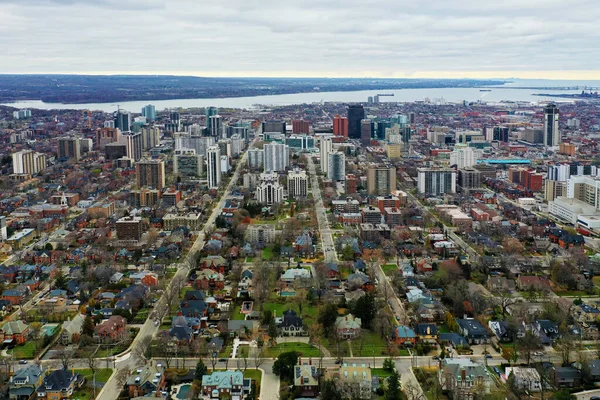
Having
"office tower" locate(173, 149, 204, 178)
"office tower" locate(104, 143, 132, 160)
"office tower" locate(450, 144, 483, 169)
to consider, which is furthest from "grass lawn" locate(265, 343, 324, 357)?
"office tower" locate(104, 143, 132, 160)

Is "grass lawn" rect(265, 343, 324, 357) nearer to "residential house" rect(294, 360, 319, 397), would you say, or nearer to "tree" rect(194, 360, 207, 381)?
"residential house" rect(294, 360, 319, 397)

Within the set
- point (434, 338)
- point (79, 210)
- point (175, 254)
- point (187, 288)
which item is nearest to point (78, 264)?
point (175, 254)

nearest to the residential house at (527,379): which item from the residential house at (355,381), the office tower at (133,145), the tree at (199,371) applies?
the residential house at (355,381)

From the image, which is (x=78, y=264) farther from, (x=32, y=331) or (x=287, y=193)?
(x=287, y=193)

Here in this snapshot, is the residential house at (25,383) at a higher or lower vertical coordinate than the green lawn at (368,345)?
higher

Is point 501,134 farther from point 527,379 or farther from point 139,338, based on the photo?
point 139,338

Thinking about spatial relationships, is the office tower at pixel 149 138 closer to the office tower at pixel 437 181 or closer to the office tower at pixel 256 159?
the office tower at pixel 256 159

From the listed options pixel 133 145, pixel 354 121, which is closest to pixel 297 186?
pixel 133 145
